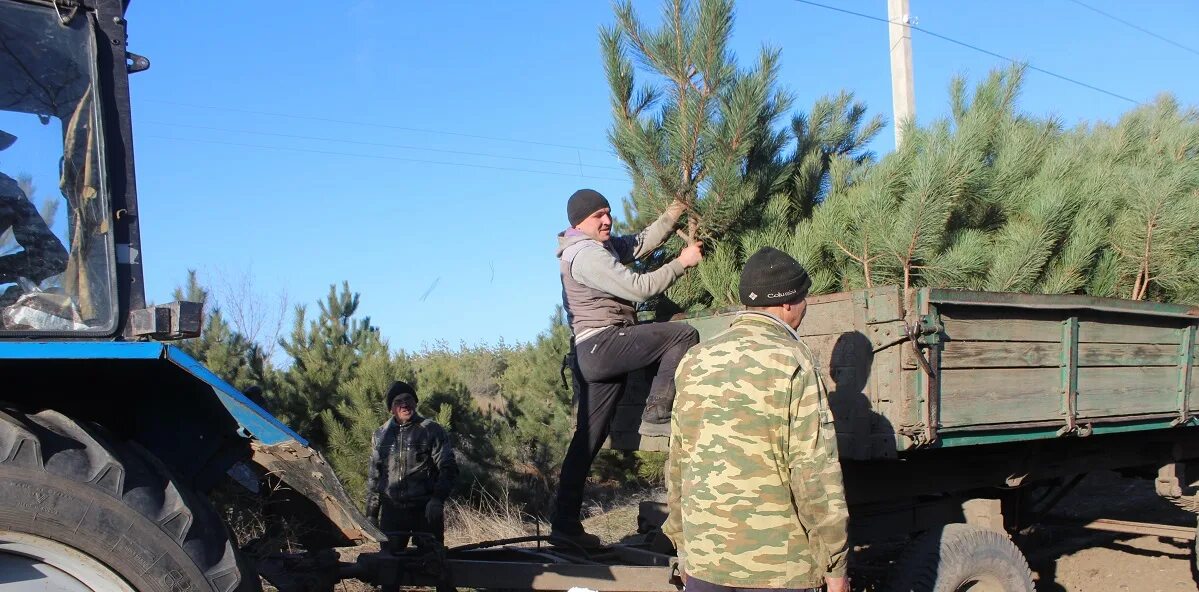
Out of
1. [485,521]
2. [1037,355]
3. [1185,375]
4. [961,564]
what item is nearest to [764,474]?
[961,564]

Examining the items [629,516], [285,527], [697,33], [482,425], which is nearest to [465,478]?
[482,425]

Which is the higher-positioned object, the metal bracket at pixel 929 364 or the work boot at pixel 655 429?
the metal bracket at pixel 929 364

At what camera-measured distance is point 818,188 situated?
17.4 ft

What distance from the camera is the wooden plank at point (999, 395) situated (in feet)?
11.8

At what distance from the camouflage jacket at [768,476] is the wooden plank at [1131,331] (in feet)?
7.25

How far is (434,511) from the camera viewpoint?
229 inches

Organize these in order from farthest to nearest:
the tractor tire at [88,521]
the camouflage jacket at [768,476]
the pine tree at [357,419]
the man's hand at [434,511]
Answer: the pine tree at [357,419] → the man's hand at [434,511] → the camouflage jacket at [768,476] → the tractor tire at [88,521]

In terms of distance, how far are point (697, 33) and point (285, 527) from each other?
12.7ft

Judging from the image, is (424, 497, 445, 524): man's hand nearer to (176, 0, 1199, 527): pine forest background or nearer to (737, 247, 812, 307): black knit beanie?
(176, 0, 1199, 527): pine forest background

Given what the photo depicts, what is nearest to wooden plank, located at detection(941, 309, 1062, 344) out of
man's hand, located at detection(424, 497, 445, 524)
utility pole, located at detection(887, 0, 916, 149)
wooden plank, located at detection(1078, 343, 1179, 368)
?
wooden plank, located at detection(1078, 343, 1179, 368)

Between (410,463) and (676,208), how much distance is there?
2734 mm

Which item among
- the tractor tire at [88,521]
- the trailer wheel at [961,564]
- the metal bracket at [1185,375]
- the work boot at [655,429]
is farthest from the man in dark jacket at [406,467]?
the metal bracket at [1185,375]

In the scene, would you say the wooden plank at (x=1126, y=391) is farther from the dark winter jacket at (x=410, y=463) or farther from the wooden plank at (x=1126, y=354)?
the dark winter jacket at (x=410, y=463)

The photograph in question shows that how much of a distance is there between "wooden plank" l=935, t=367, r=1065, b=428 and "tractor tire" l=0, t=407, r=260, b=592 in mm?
2649
